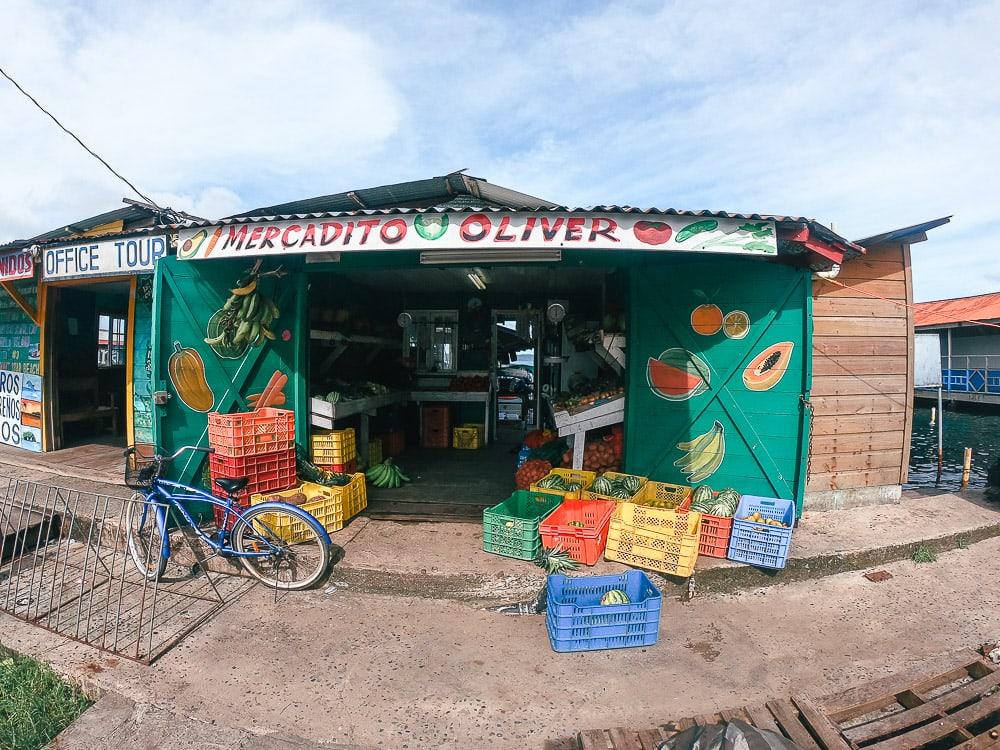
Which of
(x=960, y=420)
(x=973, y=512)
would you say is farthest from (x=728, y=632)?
(x=960, y=420)

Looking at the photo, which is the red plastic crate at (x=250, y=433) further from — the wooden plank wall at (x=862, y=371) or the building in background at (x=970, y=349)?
the building in background at (x=970, y=349)

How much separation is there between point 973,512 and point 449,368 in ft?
30.5

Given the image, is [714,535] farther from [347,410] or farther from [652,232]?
[347,410]

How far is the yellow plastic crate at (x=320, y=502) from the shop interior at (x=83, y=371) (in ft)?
20.9

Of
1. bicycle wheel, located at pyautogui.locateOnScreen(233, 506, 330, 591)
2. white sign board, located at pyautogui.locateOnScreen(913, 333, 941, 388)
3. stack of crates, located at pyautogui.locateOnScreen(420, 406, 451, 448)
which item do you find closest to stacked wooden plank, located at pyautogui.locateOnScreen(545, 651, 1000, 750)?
bicycle wheel, located at pyautogui.locateOnScreen(233, 506, 330, 591)

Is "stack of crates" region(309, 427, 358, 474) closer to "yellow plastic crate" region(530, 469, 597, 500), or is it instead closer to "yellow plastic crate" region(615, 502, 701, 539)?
"yellow plastic crate" region(530, 469, 597, 500)

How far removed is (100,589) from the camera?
5305 mm

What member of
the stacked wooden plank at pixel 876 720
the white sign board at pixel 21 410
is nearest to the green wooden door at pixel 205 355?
the stacked wooden plank at pixel 876 720

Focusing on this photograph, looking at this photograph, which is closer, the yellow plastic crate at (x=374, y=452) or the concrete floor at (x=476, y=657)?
the concrete floor at (x=476, y=657)

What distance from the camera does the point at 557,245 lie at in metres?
4.88

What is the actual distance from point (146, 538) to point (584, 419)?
5.40 metres

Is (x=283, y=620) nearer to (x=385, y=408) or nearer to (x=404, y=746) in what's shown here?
(x=404, y=746)

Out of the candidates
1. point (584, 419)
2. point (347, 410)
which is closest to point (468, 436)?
point (347, 410)

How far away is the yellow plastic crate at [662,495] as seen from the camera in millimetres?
6230
